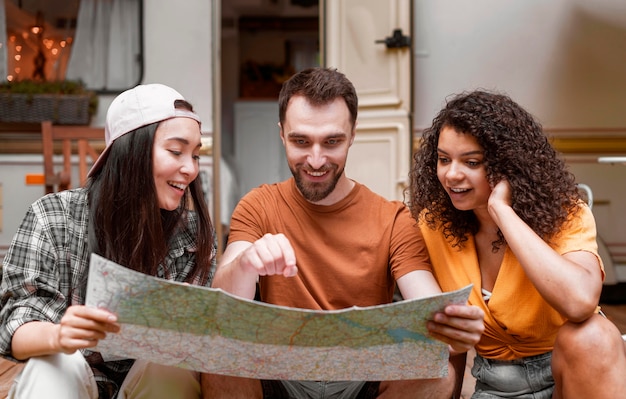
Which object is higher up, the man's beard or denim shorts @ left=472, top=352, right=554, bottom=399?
the man's beard

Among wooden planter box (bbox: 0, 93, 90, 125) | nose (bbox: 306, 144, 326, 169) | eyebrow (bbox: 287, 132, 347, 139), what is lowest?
nose (bbox: 306, 144, 326, 169)

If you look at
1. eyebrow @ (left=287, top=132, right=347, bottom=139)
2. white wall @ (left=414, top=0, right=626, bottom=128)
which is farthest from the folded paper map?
white wall @ (left=414, top=0, right=626, bottom=128)

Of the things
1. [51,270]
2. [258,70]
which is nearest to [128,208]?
[51,270]

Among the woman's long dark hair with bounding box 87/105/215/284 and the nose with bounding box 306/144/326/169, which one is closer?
the woman's long dark hair with bounding box 87/105/215/284

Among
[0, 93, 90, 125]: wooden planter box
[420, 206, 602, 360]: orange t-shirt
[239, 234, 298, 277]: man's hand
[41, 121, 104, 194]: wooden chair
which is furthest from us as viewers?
[0, 93, 90, 125]: wooden planter box

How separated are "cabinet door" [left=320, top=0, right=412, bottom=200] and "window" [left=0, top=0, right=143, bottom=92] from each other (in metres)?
1.44

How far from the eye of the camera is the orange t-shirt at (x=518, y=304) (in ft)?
4.96

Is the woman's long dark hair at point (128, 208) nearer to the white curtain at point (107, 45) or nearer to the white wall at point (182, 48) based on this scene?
the white wall at point (182, 48)

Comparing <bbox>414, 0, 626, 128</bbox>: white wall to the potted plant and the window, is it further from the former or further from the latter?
the potted plant

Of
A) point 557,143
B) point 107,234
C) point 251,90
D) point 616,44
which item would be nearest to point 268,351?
point 107,234

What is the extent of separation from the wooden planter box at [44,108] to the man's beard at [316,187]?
3.20 m

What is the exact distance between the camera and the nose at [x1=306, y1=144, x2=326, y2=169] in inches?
64.1

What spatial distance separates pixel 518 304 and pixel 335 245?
44cm

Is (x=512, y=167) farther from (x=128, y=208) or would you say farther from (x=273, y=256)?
(x=128, y=208)
